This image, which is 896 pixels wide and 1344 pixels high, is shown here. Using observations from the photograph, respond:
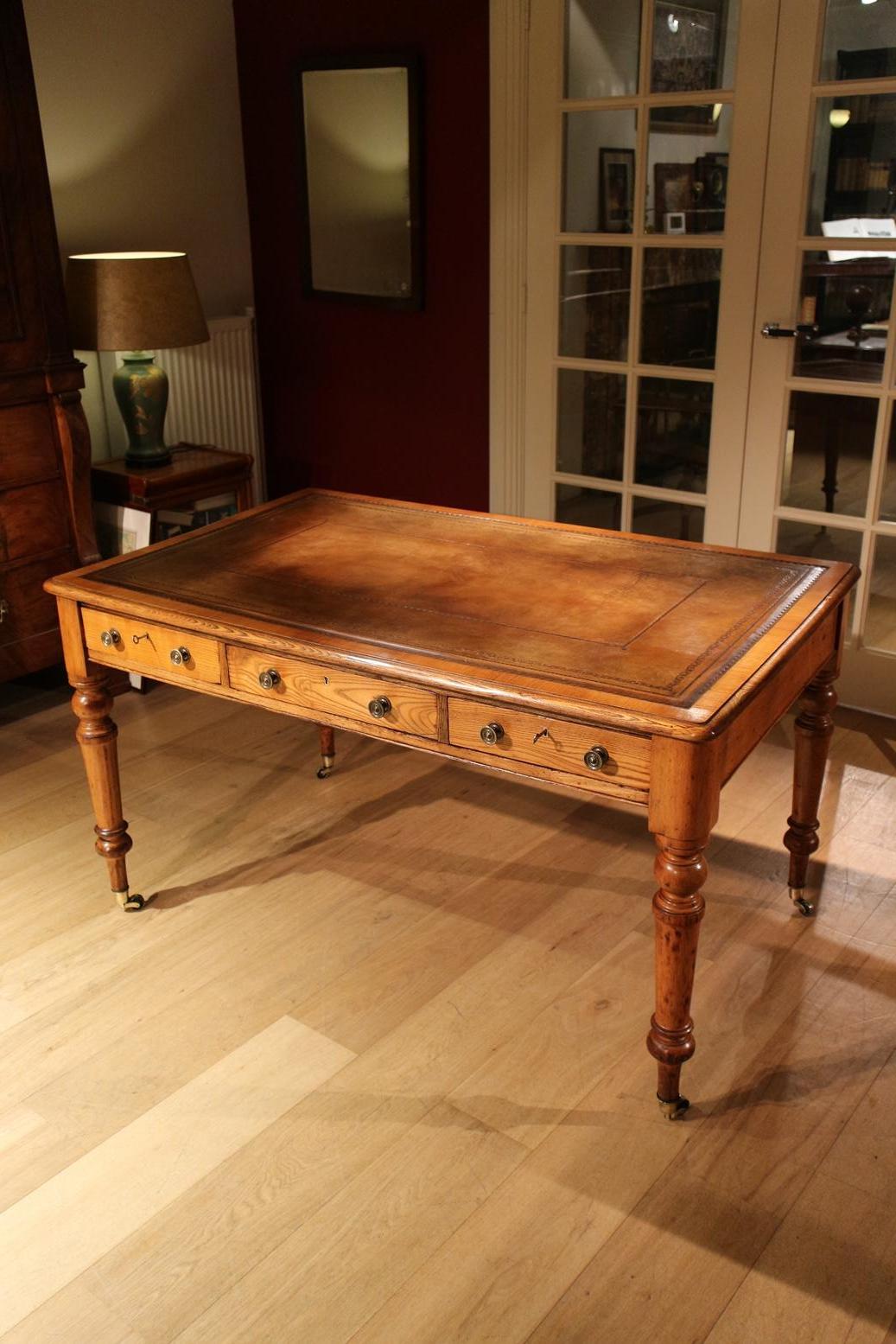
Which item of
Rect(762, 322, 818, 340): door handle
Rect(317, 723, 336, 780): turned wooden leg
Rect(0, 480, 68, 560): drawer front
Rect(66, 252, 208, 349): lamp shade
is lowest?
Rect(317, 723, 336, 780): turned wooden leg

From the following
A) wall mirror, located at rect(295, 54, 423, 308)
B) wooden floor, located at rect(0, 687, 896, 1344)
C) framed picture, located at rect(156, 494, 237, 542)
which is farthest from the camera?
wall mirror, located at rect(295, 54, 423, 308)

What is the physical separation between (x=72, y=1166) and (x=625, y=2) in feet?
10.4

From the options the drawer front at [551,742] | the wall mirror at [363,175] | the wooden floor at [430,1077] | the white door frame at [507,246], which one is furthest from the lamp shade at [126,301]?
the drawer front at [551,742]

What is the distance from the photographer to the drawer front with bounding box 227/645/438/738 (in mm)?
1935

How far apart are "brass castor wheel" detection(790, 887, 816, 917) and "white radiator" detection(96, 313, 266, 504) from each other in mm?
2740

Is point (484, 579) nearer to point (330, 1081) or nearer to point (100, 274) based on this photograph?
point (330, 1081)

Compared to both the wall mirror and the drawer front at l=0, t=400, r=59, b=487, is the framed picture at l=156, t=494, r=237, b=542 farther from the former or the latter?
the wall mirror

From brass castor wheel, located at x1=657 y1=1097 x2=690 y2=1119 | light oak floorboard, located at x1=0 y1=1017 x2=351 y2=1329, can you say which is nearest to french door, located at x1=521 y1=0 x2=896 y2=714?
brass castor wheel, located at x1=657 y1=1097 x2=690 y2=1119

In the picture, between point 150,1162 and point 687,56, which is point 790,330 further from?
point 150,1162

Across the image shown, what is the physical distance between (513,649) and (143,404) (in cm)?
222

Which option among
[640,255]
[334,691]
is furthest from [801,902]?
[640,255]

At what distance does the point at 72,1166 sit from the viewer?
189cm

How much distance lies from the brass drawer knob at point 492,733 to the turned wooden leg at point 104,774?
2.99 feet

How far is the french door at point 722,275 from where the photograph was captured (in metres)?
3.06
